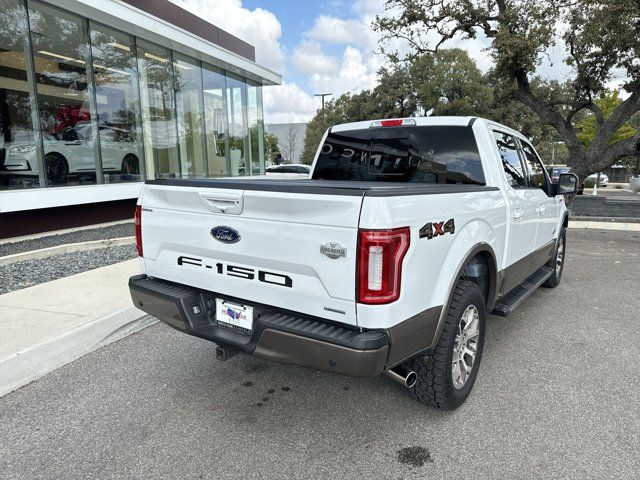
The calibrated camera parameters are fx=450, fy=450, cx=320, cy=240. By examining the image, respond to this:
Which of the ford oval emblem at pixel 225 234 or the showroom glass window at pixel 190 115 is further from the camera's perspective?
the showroom glass window at pixel 190 115

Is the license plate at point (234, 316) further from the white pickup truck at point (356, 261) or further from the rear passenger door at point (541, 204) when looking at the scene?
the rear passenger door at point (541, 204)

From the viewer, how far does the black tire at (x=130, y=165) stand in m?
11.3

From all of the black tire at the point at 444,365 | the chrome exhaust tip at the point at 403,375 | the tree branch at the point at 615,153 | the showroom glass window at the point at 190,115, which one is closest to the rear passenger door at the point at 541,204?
the black tire at the point at 444,365

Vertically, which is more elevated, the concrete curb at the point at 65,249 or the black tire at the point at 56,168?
the black tire at the point at 56,168

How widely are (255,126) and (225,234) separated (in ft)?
50.3

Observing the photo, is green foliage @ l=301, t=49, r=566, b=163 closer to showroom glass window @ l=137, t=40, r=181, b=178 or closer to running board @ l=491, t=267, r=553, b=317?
showroom glass window @ l=137, t=40, r=181, b=178

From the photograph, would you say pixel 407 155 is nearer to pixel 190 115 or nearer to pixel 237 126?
pixel 190 115

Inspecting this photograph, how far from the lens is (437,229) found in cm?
253

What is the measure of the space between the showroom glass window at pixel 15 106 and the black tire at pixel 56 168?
11.4 inches

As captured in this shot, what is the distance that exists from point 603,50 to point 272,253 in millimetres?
13662

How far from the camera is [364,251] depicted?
216 cm

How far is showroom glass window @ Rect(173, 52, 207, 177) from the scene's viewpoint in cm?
1337

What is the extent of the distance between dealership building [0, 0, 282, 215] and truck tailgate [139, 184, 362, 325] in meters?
6.84

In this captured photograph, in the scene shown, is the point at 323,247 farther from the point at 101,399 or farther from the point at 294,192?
the point at 101,399
